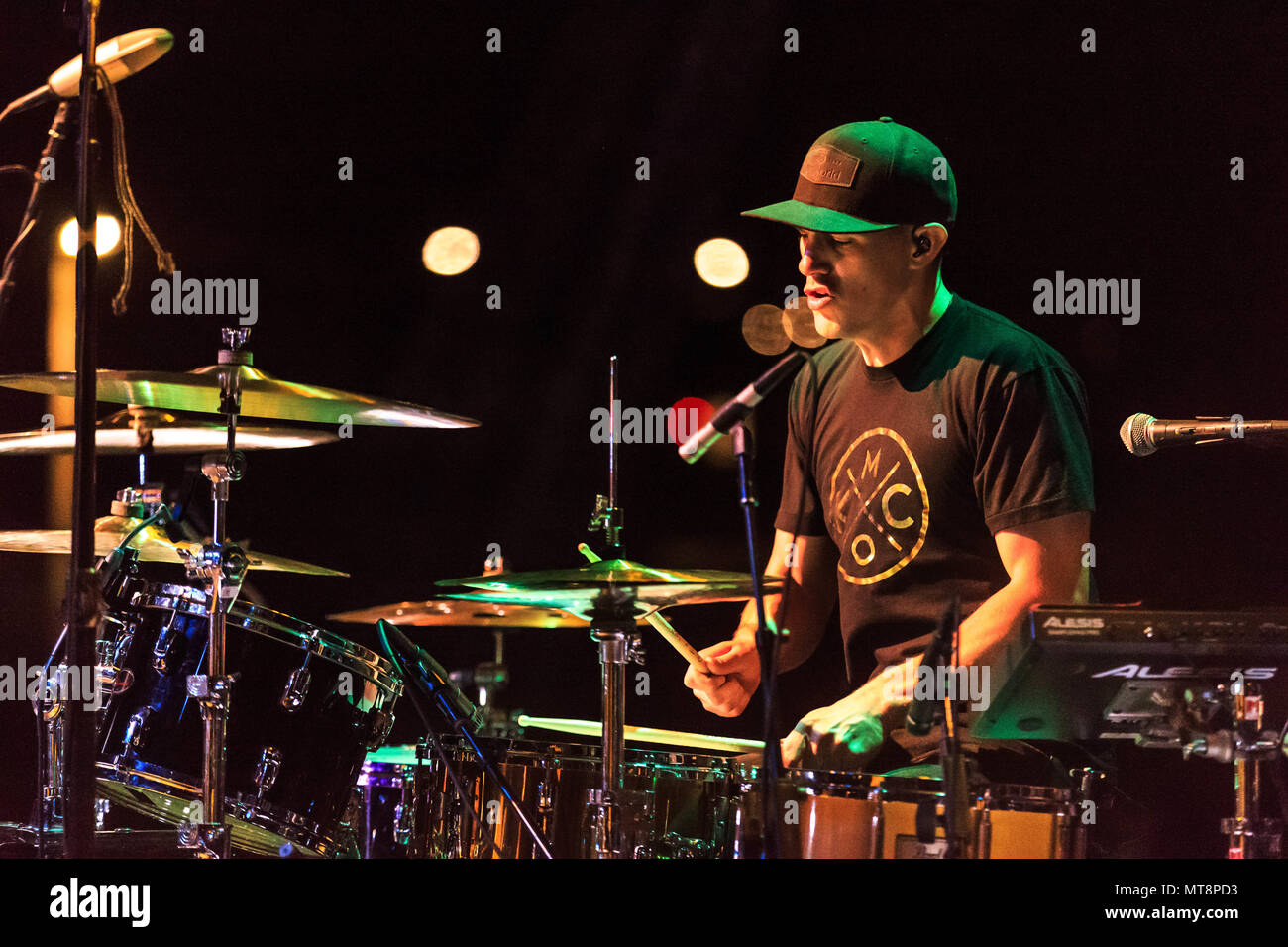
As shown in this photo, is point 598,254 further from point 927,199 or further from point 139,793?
point 139,793

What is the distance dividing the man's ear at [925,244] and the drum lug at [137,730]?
2091mm

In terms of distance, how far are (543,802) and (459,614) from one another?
0.46 metres

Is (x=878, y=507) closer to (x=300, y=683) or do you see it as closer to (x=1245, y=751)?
(x=1245, y=751)

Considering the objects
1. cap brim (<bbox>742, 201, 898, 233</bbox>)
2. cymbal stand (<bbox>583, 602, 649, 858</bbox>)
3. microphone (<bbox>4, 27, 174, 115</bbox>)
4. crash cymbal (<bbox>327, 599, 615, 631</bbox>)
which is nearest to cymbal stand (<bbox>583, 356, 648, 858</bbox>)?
cymbal stand (<bbox>583, 602, 649, 858</bbox>)

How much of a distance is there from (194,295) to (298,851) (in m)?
1.65

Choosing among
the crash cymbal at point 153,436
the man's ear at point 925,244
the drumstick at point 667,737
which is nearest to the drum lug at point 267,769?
the drumstick at point 667,737

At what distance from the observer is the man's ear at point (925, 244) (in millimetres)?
3061

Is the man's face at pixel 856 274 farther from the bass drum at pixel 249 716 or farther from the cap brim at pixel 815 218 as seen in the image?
the bass drum at pixel 249 716

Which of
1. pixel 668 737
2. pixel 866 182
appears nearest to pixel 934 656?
pixel 668 737

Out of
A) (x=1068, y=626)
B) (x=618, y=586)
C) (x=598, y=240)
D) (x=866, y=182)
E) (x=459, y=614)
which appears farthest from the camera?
(x=598, y=240)

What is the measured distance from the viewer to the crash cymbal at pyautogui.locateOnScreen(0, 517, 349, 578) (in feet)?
10.1

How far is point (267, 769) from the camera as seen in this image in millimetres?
3014

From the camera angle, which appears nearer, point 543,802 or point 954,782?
point 954,782
